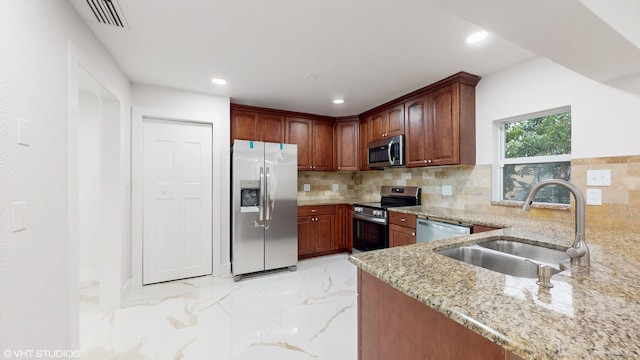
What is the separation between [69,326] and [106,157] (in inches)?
62.4

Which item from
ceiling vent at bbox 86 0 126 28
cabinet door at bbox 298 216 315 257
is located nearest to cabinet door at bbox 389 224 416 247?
cabinet door at bbox 298 216 315 257

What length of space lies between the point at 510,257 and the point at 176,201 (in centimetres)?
328

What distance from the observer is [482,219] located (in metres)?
2.25

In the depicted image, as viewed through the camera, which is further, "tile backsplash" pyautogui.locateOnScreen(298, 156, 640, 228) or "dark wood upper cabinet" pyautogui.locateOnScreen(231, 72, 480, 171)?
"dark wood upper cabinet" pyautogui.locateOnScreen(231, 72, 480, 171)

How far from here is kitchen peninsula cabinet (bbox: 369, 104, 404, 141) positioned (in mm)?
3425

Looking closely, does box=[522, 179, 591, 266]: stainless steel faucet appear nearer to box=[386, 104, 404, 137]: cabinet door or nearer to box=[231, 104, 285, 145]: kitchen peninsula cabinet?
box=[386, 104, 404, 137]: cabinet door

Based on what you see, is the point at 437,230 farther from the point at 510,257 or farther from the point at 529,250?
the point at 510,257

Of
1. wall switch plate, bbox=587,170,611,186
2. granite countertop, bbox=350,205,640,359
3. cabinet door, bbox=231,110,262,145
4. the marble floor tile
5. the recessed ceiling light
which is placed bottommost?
the marble floor tile

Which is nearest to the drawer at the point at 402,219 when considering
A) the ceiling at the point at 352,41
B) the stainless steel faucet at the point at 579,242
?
the ceiling at the point at 352,41

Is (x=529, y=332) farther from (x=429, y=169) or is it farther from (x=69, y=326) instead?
(x=429, y=169)

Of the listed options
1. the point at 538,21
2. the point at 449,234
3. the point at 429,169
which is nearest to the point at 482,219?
the point at 449,234

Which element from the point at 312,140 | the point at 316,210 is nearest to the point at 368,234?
the point at 316,210

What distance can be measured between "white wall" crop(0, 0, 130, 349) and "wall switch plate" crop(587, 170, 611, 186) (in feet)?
11.5

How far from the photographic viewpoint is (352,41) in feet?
6.78
